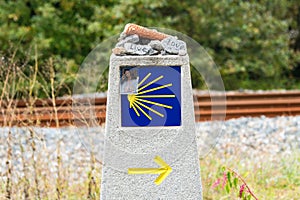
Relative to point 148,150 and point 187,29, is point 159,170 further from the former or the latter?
point 187,29

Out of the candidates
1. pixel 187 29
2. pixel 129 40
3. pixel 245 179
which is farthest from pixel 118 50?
pixel 187 29

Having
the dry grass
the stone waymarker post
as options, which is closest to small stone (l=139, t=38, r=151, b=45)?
the stone waymarker post

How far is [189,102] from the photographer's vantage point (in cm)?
352

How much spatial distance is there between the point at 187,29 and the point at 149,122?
34.0ft

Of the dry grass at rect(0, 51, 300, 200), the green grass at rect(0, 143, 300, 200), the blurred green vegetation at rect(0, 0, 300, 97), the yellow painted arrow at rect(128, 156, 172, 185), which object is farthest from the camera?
the blurred green vegetation at rect(0, 0, 300, 97)

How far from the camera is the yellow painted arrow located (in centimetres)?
359

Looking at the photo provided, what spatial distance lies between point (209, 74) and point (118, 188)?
99cm

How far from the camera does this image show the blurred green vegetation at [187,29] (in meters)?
11.2

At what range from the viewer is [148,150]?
356cm

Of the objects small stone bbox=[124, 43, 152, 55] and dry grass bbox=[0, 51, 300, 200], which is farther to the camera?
dry grass bbox=[0, 51, 300, 200]

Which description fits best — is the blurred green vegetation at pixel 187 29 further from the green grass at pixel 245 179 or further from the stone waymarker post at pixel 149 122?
the stone waymarker post at pixel 149 122

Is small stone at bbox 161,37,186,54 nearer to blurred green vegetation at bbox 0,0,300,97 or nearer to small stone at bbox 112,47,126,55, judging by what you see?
small stone at bbox 112,47,126,55

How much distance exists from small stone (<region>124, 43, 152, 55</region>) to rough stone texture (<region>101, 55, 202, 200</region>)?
0.10 ft

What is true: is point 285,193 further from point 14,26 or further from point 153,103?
point 14,26
